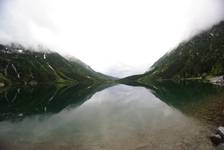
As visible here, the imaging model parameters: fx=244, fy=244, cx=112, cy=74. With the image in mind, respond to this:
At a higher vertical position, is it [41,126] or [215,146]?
[41,126]

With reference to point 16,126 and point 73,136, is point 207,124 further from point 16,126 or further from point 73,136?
point 16,126

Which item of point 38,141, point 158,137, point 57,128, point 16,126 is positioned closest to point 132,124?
point 158,137

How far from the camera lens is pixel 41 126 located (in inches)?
2170

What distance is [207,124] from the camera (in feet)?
145

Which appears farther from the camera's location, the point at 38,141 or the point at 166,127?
the point at 166,127

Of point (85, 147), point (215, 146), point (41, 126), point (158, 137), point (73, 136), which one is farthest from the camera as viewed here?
point (41, 126)

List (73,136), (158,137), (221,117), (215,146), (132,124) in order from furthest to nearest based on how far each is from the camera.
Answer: (132,124) → (221,117) → (73,136) → (158,137) → (215,146)

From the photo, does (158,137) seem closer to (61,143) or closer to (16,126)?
(61,143)

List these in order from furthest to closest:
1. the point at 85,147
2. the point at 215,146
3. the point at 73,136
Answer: the point at 73,136 → the point at 85,147 → the point at 215,146

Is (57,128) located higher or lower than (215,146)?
higher

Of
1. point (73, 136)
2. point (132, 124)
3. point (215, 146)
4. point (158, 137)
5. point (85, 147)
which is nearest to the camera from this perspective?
point (215, 146)

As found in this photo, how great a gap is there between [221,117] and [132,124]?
17720 millimetres

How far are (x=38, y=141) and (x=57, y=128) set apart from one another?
416 inches

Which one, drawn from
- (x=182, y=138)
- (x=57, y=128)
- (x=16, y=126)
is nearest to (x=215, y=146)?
(x=182, y=138)
